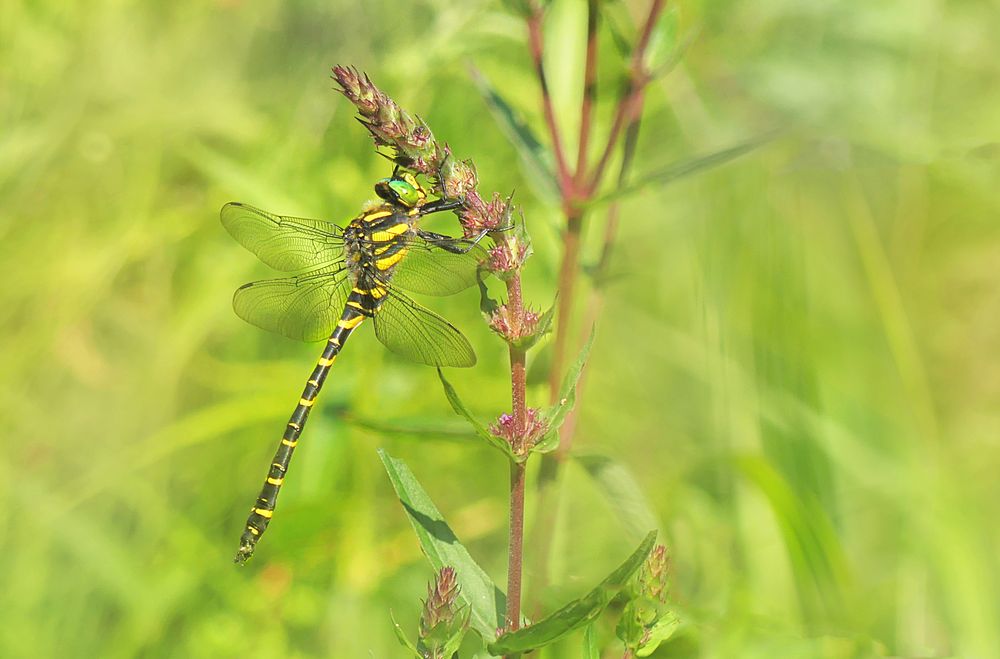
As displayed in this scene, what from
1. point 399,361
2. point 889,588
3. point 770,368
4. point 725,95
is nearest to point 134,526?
point 399,361

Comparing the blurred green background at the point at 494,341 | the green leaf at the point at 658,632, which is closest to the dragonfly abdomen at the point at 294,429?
the blurred green background at the point at 494,341

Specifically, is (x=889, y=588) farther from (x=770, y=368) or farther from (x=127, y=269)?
(x=127, y=269)

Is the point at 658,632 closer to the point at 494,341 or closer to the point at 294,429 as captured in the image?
the point at 294,429

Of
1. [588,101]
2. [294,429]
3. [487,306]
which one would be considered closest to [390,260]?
[294,429]

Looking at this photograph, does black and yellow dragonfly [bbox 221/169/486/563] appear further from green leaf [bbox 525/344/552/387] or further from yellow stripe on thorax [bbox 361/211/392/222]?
green leaf [bbox 525/344/552/387]

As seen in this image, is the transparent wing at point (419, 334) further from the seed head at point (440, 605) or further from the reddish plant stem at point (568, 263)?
the seed head at point (440, 605)
